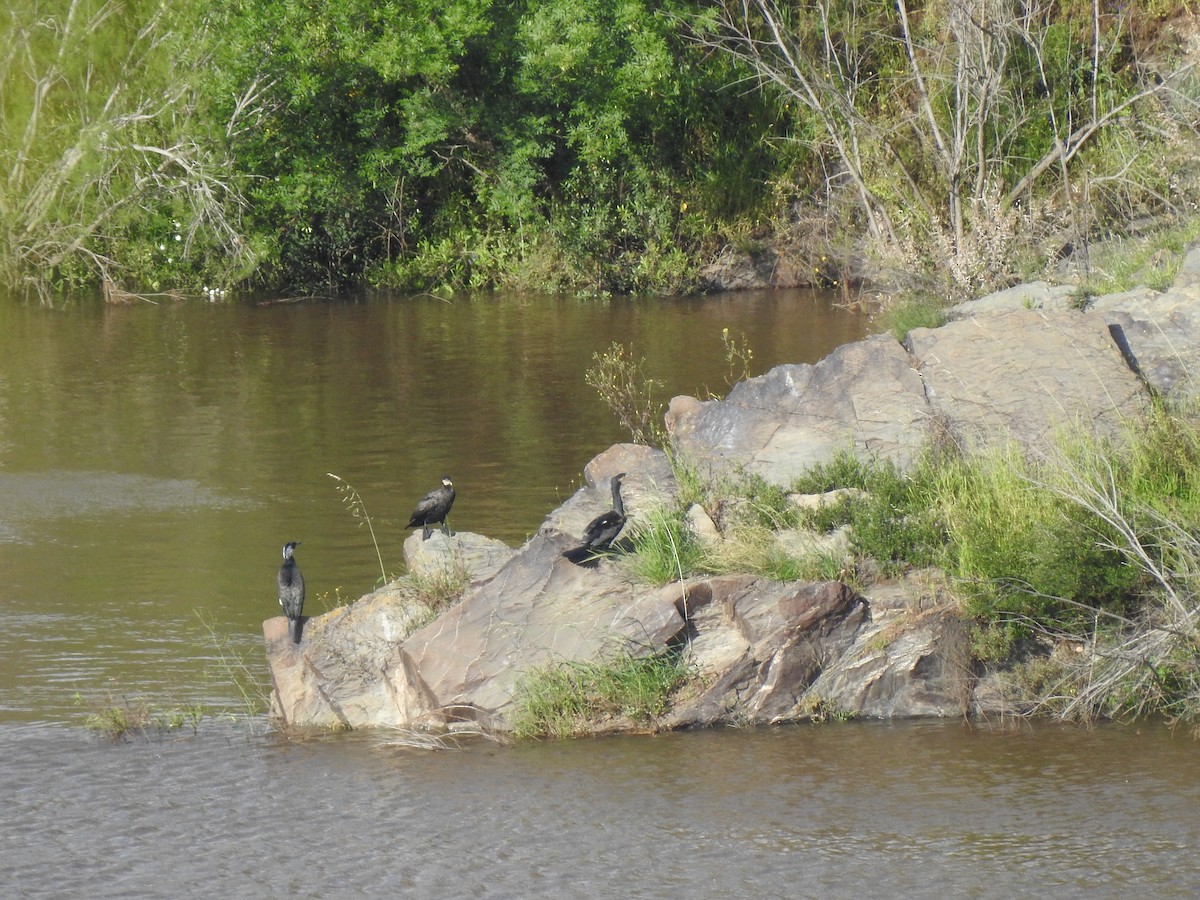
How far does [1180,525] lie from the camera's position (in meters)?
8.15

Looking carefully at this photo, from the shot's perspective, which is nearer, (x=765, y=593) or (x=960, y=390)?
(x=765, y=593)

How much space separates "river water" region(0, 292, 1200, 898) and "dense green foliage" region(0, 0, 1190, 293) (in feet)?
36.4

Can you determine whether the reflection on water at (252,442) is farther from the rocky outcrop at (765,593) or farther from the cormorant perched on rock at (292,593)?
the rocky outcrop at (765,593)

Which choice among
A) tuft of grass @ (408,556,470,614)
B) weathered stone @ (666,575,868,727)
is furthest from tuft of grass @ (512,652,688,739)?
tuft of grass @ (408,556,470,614)

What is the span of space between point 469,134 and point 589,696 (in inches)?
848

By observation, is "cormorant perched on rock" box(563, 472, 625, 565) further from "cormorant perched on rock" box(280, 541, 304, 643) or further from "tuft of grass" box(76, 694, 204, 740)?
"tuft of grass" box(76, 694, 204, 740)

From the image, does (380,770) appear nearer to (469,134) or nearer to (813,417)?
(813,417)

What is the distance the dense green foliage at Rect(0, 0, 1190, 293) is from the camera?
24.2 metres

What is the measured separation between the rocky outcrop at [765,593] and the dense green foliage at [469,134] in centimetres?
1275

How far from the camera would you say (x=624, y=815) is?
6.76 metres

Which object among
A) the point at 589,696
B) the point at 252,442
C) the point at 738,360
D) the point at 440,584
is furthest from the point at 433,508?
the point at 738,360

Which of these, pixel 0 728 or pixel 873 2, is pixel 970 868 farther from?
pixel 873 2

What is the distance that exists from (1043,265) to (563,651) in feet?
31.8

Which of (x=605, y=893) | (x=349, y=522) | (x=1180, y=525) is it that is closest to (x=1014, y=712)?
(x=1180, y=525)
